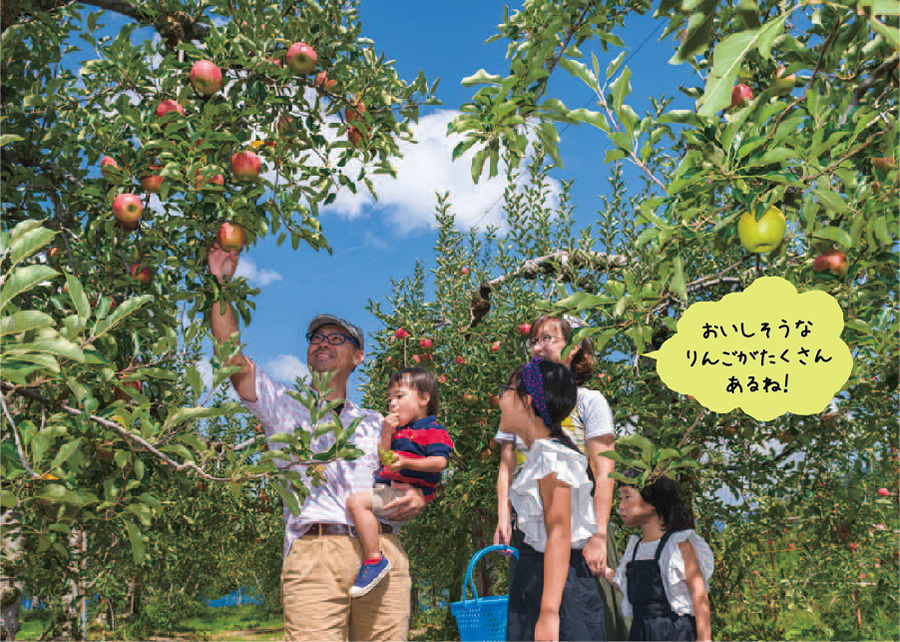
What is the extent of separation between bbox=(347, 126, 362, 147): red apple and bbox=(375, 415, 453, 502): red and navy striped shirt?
1.46m

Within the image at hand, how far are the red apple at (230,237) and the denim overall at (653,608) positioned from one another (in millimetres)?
2268

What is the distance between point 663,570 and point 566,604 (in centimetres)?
83

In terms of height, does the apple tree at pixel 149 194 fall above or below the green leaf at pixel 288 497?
above

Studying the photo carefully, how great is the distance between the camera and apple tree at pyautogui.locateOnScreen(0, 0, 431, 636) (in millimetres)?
2441

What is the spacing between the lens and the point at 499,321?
5613 mm

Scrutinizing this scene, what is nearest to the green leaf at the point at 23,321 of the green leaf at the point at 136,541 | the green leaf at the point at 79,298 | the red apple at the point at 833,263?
the green leaf at the point at 79,298

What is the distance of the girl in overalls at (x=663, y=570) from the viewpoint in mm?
2965

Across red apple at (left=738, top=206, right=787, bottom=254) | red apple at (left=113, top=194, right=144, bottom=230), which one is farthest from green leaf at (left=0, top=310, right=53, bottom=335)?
red apple at (left=738, top=206, right=787, bottom=254)

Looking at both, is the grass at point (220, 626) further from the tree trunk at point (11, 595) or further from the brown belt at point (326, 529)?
the brown belt at point (326, 529)

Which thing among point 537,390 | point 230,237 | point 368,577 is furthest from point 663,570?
point 230,237

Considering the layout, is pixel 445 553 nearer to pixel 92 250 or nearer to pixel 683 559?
pixel 683 559

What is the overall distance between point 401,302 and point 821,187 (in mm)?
5074

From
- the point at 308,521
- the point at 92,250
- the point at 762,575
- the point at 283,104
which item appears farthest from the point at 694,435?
the point at 762,575

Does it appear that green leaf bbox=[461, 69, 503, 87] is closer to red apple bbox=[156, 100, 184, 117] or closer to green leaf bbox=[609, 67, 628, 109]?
green leaf bbox=[609, 67, 628, 109]
